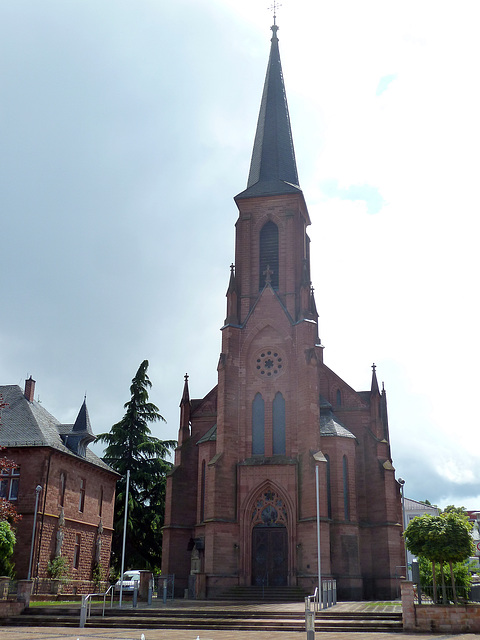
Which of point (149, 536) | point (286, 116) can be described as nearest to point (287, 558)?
point (149, 536)

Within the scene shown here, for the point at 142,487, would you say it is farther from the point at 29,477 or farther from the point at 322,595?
the point at 322,595

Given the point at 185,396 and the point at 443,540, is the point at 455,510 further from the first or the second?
the point at 185,396

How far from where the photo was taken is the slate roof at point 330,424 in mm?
39188

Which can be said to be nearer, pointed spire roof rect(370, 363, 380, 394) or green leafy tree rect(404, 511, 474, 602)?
green leafy tree rect(404, 511, 474, 602)

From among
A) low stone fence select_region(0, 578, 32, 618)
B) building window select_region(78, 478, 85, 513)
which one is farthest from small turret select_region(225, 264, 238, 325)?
low stone fence select_region(0, 578, 32, 618)

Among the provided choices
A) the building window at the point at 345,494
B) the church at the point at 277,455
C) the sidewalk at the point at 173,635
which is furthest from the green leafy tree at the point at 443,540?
the building window at the point at 345,494

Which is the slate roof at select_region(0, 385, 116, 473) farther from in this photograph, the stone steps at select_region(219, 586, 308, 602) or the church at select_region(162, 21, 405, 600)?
the stone steps at select_region(219, 586, 308, 602)

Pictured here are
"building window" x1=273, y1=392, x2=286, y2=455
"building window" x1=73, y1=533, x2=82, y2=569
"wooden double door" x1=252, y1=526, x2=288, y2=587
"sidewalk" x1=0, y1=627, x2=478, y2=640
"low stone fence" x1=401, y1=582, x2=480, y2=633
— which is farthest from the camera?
"building window" x1=73, y1=533, x2=82, y2=569

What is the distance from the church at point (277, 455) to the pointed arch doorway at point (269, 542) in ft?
0.19

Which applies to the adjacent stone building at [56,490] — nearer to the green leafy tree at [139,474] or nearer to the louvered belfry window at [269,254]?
the green leafy tree at [139,474]

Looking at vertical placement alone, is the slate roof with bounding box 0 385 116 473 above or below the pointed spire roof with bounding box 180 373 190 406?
below

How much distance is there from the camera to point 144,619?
23.8 m

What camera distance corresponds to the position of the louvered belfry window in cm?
4350

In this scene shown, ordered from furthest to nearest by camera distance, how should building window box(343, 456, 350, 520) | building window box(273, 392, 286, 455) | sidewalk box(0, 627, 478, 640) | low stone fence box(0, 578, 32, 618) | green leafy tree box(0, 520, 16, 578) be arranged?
building window box(273, 392, 286, 455) < building window box(343, 456, 350, 520) < green leafy tree box(0, 520, 16, 578) < low stone fence box(0, 578, 32, 618) < sidewalk box(0, 627, 478, 640)
